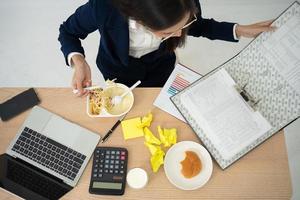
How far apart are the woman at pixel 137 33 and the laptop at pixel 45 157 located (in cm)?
15

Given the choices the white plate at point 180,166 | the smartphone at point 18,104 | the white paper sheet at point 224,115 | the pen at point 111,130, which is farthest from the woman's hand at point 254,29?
the smartphone at point 18,104

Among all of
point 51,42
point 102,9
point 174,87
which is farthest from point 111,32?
point 51,42

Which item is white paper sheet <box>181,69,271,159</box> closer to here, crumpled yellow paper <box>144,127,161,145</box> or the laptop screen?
crumpled yellow paper <box>144,127,161,145</box>

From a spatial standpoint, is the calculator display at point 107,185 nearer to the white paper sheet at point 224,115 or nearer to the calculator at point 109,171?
the calculator at point 109,171

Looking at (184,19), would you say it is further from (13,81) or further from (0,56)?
(0,56)

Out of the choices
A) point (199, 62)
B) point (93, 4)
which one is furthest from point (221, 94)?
point (199, 62)

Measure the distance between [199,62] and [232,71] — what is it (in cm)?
92

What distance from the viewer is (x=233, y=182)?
3.12 feet

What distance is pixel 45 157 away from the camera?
3.30ft

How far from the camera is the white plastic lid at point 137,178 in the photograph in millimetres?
940

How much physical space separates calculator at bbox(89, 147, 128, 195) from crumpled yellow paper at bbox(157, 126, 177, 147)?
0.40 feet

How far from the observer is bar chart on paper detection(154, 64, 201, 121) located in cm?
Result: 107

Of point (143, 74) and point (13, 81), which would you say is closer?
point (143, 74)

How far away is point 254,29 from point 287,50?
0.47ft
